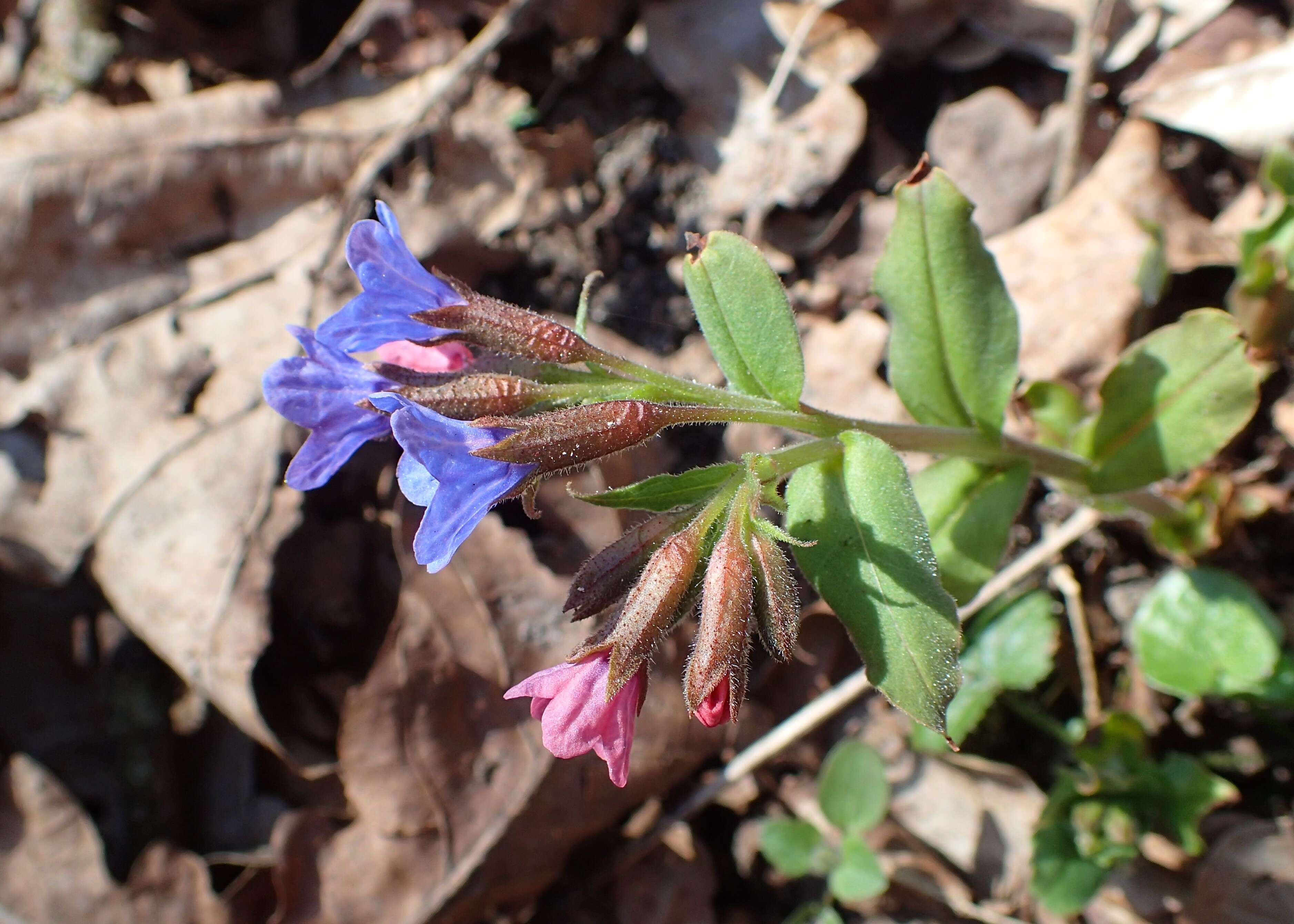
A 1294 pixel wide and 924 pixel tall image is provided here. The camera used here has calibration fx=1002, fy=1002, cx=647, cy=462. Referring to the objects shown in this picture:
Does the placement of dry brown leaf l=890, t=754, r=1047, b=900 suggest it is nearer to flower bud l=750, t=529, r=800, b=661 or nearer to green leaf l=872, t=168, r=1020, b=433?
green leaf l=872, t=168, r=1020, b=433

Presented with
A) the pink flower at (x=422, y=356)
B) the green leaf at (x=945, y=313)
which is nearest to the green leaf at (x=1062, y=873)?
the green leaf at (x=945, y=313)

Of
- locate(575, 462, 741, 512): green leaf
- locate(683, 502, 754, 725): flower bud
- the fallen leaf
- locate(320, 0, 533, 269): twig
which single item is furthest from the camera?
locate(320, 0, 533, 269): twig

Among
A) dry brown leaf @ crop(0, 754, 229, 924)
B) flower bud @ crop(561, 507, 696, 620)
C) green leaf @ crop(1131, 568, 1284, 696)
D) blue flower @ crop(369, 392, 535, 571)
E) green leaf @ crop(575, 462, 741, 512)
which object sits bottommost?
dry brown leaf @ crop(0, 754, 229, 924)

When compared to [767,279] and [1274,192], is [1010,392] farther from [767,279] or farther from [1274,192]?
[1274,192]

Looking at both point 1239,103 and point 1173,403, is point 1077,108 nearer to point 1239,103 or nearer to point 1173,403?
point 1239,103

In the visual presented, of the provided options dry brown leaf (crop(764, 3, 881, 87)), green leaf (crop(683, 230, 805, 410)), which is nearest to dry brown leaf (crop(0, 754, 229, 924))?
green leaf (crop(683, 230, 805, 410))

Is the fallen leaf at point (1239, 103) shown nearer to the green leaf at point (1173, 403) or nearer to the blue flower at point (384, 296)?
the green leaf at point (1173, 403)
